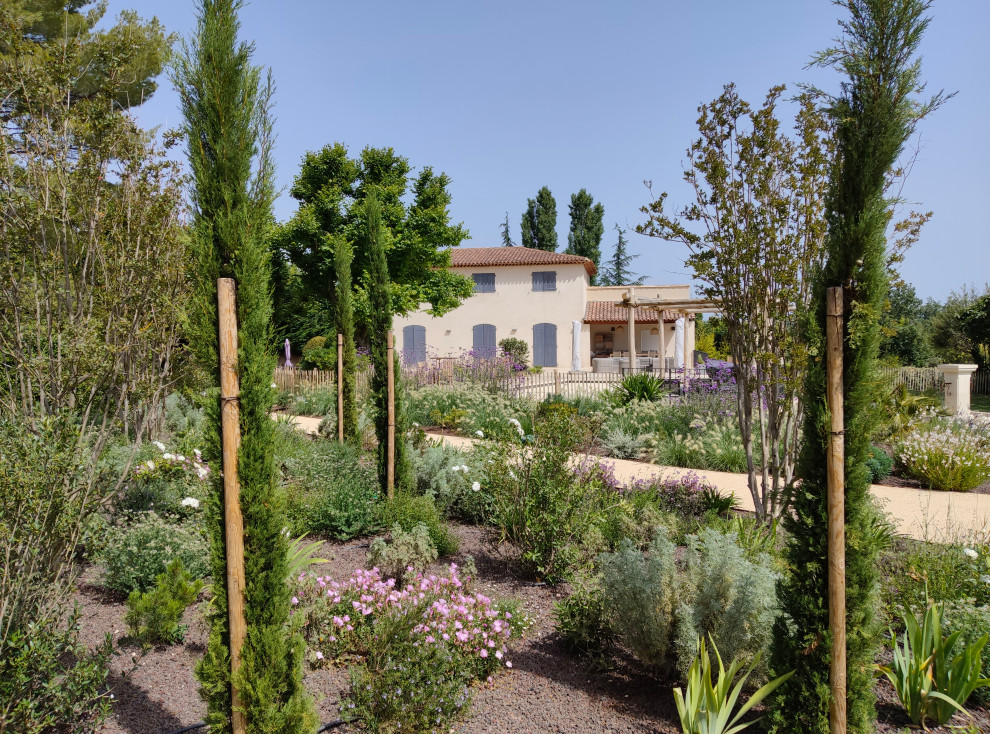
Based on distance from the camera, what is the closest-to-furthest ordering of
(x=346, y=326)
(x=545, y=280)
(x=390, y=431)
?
1. (x=390, y=431)
2. (x=346, y=326)
3. (x=545, y=280)

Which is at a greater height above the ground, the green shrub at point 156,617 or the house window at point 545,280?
the house window at point 545,280

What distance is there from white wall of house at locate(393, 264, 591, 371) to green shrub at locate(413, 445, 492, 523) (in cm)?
2054

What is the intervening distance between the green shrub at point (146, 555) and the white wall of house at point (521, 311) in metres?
22.9

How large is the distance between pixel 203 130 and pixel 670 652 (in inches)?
134

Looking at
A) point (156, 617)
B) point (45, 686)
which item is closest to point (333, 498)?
point (156, 617)

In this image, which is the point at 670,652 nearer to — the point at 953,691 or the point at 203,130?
the point at 953,691

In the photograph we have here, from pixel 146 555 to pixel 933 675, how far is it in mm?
4773

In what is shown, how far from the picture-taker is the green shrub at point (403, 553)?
14.6 feet

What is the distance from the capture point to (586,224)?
37.1m

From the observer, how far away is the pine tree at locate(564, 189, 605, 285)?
36875 mm

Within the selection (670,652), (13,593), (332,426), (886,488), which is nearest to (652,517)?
(670,652)

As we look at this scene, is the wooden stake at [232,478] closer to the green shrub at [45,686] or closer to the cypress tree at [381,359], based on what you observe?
the green shrub at [45,686]

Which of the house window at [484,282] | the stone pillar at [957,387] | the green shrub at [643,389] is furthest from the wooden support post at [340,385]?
the house window at [484,282]

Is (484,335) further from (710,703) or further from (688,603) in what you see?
(710,703)
